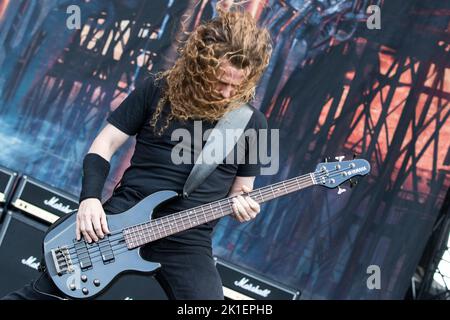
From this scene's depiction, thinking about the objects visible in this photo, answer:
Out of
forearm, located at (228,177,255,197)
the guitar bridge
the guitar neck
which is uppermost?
forearm, located at (228,177,255,197)

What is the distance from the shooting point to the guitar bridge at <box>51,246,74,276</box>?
9.10ft

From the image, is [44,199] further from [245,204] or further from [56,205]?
[245,204]

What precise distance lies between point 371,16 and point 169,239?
100 inches

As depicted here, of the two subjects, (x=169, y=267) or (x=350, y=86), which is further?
(x=350, y=86)

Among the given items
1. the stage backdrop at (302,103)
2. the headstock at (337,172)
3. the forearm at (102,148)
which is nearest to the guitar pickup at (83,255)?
the forearm at (102,148)

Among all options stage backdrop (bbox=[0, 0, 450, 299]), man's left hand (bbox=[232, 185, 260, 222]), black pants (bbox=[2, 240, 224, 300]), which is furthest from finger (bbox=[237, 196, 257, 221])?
stage backdrop (bbox=[0, 0, 450, 299])

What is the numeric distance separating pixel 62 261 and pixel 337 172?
1236mm

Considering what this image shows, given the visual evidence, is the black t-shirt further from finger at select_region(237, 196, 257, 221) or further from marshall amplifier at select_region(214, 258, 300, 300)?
marshall amplifier at select_region(214, 258, 300, 300)

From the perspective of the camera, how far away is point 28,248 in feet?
13.6

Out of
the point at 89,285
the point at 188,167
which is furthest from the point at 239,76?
the point at 89,285

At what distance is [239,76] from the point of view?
9.34ft

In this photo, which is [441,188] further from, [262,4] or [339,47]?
[262,4]

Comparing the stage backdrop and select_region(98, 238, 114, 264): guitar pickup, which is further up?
the stage backdrop

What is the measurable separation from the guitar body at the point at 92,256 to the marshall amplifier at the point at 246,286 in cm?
146
